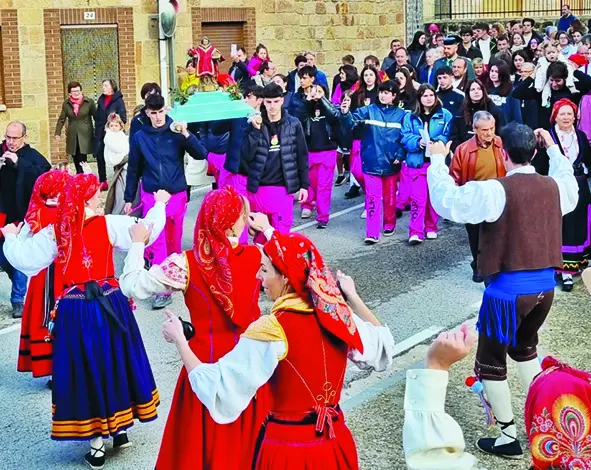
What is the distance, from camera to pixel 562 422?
13.8 ft

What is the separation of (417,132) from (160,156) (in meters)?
3.06

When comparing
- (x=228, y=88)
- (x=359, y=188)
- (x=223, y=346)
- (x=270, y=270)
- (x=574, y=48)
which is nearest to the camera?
(x=270, y=270)

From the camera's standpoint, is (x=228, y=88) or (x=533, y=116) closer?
(x=228, y=88)

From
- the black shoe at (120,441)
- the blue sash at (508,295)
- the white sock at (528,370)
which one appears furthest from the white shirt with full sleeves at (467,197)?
the black shoe at (120,441)

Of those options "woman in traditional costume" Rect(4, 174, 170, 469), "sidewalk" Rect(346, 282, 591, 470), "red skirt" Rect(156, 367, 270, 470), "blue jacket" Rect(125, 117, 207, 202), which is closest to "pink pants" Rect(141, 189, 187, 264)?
"blue jacket" Rect(125, 117, 207, 202)

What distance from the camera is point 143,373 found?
7.13 metres

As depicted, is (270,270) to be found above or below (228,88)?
below

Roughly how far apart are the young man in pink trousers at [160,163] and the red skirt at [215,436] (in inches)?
179

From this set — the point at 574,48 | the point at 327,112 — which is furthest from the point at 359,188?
the point at 574,48

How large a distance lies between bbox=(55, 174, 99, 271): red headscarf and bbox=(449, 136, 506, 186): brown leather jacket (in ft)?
13.0

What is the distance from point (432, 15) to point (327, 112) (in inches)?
609

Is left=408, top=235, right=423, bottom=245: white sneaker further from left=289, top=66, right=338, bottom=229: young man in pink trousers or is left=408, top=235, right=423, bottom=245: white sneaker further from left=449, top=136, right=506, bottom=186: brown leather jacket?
left=449, top=136, right=506, bottom=186: brown leather jacket

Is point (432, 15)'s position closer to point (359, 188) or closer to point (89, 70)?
point (89, 70)

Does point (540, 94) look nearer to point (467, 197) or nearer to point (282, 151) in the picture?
point (282, 151)
